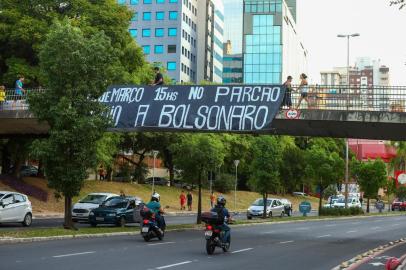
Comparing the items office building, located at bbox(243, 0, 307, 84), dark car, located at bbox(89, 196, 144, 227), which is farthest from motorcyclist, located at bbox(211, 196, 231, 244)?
office building, located at bbox(243, 0, 307, 84)

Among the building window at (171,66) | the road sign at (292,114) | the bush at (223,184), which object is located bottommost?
the bush at (223,184)

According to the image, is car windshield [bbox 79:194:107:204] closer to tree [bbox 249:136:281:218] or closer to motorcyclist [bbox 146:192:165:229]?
motorcyclist [bbox 146:192:165:229]

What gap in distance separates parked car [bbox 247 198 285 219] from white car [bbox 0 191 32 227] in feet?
65.7

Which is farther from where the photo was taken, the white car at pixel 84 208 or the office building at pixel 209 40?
the office building at pixel 209 40

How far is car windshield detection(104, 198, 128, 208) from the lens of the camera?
93.6ft

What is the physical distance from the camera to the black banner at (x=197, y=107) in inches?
1011

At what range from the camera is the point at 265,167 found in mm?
41719

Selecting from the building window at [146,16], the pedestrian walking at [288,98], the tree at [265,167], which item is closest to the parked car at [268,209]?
the tree at [265,167]

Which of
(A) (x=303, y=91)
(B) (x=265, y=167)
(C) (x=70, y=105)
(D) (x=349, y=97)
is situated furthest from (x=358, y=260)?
(B) (x=265, y=167)

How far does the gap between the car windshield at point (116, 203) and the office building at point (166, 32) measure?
82387 millimetres

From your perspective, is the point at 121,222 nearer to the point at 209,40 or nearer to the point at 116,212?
the point at 116,212

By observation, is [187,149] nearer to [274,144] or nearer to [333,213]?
[274,144]

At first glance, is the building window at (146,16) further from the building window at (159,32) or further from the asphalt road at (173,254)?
the asphalt road at (173,254)

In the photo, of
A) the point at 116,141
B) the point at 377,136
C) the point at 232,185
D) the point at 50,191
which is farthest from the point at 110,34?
the point at 232,185
